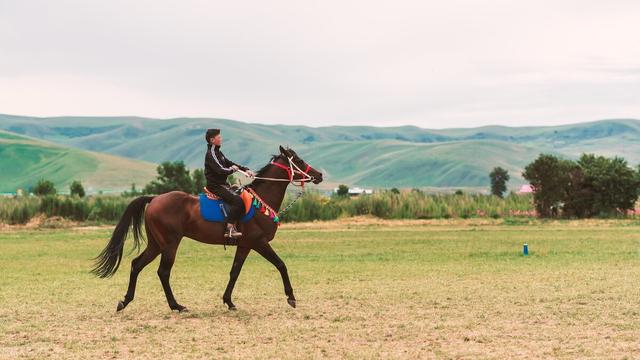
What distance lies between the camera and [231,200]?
13.5 meters

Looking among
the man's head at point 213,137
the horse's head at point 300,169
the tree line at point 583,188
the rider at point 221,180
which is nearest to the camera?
the rider at point 221,180

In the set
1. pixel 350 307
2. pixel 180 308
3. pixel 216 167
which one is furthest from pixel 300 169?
pixel 180 308

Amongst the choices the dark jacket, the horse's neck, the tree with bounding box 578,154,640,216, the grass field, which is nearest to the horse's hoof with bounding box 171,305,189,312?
the grass field

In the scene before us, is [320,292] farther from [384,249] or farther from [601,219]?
[601,219]

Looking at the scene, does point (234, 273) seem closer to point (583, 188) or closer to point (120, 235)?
point (120, 235)

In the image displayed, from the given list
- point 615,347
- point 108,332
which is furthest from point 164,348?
point 615,347

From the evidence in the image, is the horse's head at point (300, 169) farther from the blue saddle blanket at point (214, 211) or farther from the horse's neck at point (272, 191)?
the blue saddle blanket at point (214, 211)

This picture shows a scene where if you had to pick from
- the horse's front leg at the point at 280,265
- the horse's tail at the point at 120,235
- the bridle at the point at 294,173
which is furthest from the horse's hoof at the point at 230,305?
the bridle at the point at 294,173

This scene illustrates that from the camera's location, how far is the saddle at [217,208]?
13672 mm

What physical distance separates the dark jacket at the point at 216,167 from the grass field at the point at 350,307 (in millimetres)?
2190

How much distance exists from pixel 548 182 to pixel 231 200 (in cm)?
3287

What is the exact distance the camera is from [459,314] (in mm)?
12688

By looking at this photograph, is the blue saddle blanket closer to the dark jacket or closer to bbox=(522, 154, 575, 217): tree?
the dark jacket

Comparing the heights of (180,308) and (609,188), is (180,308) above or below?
below
